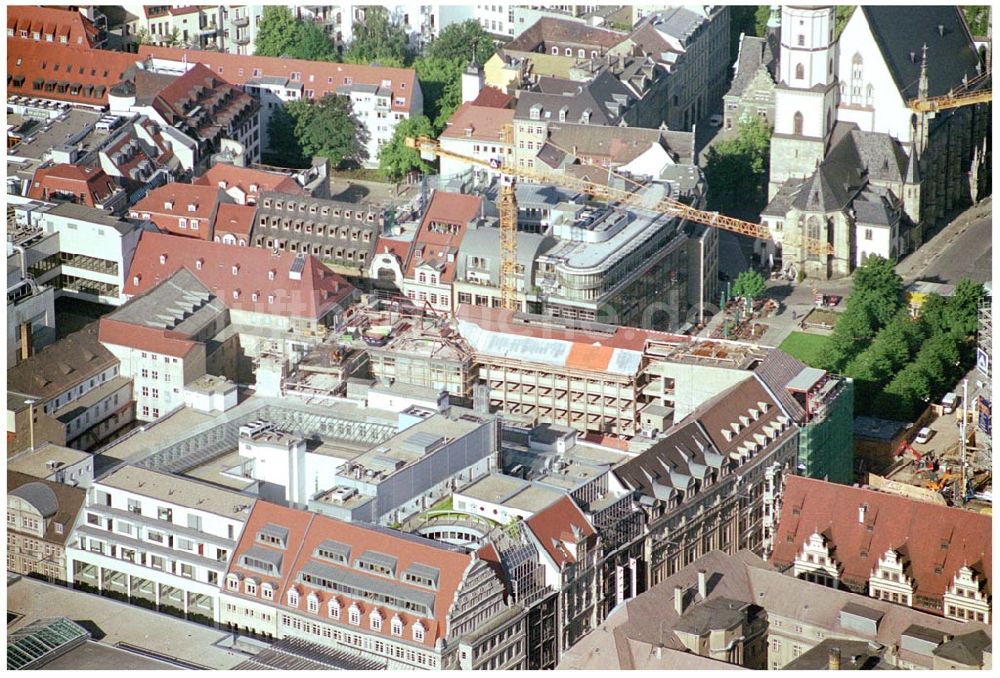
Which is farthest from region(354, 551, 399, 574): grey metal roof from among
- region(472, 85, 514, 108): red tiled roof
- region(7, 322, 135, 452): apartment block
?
region(472, 85, 514, 108): red tiled roof

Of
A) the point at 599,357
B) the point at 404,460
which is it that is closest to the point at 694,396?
the point at 599,357

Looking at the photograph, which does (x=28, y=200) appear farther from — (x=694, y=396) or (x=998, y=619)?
(x=998, y=619)

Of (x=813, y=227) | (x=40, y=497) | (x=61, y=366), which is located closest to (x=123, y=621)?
(x=40, y=497)

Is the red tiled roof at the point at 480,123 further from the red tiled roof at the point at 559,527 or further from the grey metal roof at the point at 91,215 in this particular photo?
the red tiled roof at the point at 559,527

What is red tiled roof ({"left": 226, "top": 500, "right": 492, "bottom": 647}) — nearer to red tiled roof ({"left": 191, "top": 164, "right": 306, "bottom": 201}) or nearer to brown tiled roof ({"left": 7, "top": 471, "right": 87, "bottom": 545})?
brown tiled roof ({"left": 7, "top": 471, "right": 87, "bottom": 545})

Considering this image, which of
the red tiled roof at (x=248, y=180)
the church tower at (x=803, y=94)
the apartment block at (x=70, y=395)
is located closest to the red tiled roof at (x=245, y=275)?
the apartment block at (x=70, y=395)

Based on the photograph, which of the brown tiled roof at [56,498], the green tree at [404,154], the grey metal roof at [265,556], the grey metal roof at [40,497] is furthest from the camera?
the green tree at [404,154]

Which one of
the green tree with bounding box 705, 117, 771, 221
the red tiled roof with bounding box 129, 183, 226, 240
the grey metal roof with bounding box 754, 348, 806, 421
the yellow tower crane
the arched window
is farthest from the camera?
the green tree with bounding box 705, 117, 771, 221
